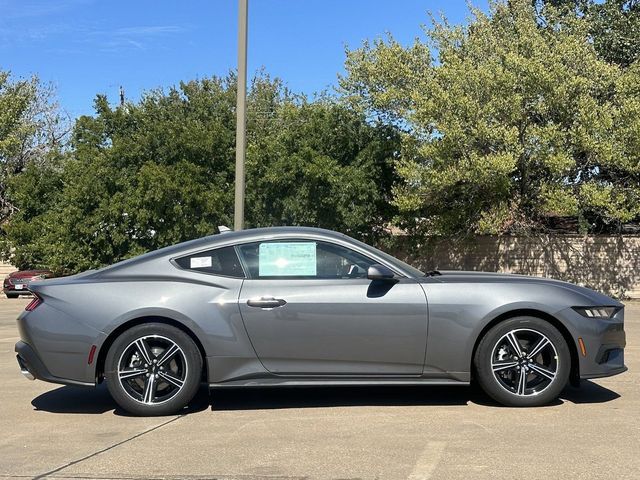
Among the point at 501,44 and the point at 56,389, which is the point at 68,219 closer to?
the point at 501,44

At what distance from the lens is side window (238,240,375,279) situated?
6082 mm

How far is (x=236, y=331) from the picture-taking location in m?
5.89

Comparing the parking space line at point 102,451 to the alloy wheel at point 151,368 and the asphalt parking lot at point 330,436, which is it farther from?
the alloy wheel at point 151,368

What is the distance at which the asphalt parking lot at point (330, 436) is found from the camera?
4520 millimetres

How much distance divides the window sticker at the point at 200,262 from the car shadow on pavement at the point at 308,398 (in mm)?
1269

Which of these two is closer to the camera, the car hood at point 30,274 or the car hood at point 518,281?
the car hood at point 518,281

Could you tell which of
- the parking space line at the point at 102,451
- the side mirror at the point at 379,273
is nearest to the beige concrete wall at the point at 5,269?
the parking space line at the point at 102,451

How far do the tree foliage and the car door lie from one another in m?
14.6

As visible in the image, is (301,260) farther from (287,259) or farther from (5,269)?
(5,269)

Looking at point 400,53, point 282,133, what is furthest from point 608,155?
point 282,133

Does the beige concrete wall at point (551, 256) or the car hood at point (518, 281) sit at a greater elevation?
the beige concrete wall at point (551, 256)

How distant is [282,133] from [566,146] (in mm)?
8215

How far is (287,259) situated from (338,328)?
75cm

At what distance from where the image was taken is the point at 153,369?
5.92 meters
